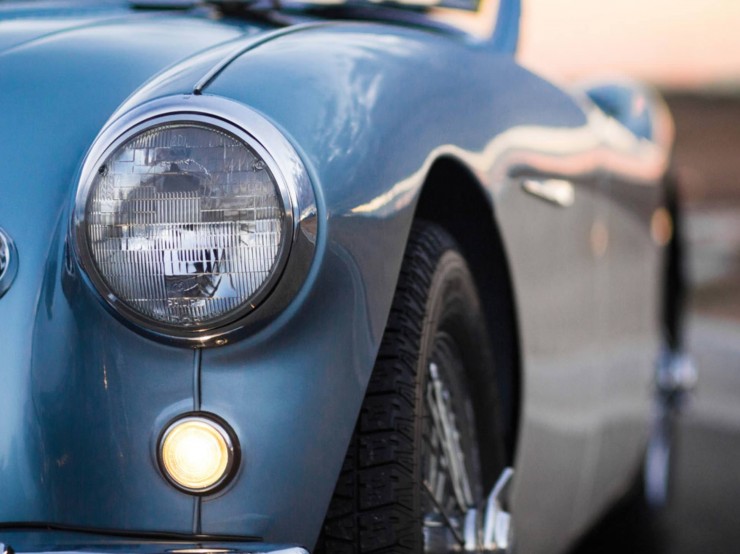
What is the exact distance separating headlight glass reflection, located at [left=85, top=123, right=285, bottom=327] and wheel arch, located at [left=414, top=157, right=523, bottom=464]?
1.48 ft

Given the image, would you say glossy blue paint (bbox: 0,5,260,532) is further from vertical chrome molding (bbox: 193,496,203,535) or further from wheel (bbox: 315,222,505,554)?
wheel (bbox: 315,222,505,554)

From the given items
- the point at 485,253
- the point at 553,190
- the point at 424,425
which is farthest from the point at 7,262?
the point at 553,190

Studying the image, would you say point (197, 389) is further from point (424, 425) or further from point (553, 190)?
point (553, 190)

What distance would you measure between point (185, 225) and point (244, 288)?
109 mm

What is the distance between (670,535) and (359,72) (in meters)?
2.53

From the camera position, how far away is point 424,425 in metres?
1.97

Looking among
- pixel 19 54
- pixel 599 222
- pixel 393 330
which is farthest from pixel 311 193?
pixel 599 222

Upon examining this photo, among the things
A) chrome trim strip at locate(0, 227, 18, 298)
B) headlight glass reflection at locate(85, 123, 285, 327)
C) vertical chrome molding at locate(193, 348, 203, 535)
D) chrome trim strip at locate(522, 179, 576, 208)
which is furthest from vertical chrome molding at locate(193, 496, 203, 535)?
chrome trim strip at locate(522, 179, 576, 208)

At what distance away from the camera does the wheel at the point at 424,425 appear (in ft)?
5.84

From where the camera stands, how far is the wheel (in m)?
1.78

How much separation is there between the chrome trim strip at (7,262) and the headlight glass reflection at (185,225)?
0.14m

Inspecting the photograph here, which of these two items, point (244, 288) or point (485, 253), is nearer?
point (244, 288)

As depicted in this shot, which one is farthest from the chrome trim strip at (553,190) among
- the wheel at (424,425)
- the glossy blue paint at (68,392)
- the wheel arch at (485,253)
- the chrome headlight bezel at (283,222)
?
the glossy blue paint at (68,392)

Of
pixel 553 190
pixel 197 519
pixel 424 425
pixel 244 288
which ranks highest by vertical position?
pixel 553 190
